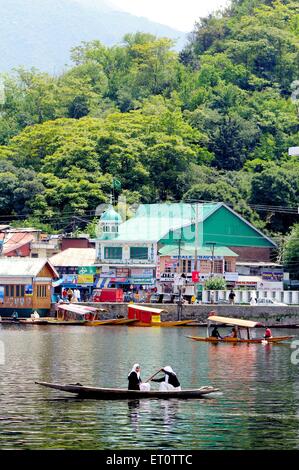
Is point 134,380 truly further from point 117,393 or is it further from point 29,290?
point 29,290

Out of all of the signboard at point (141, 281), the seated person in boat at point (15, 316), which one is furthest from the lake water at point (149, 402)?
the signboard at point (141, 281)

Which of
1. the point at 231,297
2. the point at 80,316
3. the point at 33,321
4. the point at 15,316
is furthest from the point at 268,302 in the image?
the point at 15,316

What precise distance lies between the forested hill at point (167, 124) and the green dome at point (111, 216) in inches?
220

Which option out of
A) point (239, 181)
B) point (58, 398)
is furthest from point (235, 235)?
point (58, 398)

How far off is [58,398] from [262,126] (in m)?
93.0

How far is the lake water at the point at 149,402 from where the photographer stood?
33.8 meters

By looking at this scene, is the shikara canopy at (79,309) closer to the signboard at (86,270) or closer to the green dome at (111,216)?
the signboard at (86,270)

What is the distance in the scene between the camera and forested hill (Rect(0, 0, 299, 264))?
11100cm

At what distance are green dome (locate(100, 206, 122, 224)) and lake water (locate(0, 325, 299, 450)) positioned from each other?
34.0 m

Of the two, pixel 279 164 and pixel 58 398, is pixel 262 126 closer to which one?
pixel 279 164

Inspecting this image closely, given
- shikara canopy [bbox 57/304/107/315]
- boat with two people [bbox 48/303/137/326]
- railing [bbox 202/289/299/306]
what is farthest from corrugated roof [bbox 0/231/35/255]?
railing [bbox 202/289/299/306]

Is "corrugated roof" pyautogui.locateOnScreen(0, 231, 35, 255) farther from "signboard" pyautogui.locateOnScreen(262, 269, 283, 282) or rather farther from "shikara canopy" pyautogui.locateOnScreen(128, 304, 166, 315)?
"signboard" pyautogui.locateOnScreen(262, 269, 283, 282)

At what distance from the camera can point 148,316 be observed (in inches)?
3438

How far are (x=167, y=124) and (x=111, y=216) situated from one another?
21.3 metres
